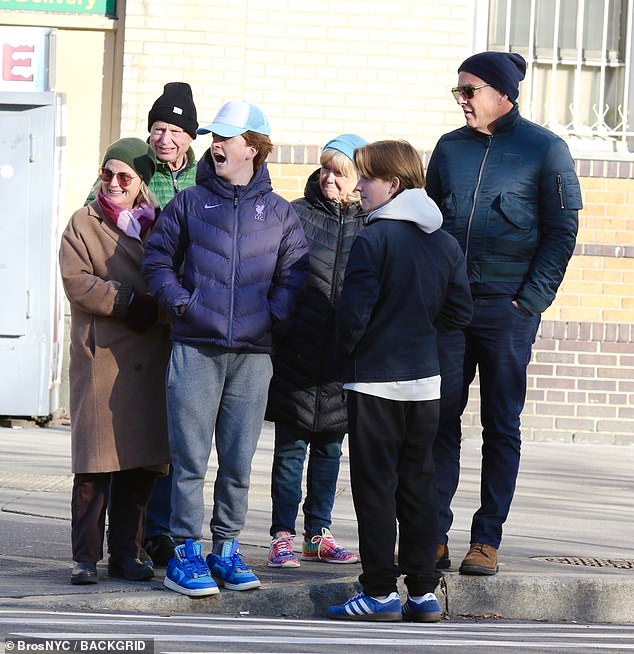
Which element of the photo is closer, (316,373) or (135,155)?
(135,155)

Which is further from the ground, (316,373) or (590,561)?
(316,373)

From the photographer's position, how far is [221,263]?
5375mm

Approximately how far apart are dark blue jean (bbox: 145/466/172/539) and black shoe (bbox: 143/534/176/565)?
0.06 ft

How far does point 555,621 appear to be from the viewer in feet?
19.0

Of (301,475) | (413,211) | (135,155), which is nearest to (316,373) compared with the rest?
(301,475)

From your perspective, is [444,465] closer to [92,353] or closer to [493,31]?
[92,353]

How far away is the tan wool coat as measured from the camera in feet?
18.2

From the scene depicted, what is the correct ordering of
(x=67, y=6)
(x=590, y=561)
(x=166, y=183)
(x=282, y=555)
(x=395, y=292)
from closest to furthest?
(x=395, y=292), (x=282, y=555), (x=166, y=183), (x=590, y=561), (x=67, y=6)

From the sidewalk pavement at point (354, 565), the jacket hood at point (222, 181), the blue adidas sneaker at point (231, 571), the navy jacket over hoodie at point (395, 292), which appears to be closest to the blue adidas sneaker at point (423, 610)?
the sidewalk pavement at point (354, 565)

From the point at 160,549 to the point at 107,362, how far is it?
87 centimetres

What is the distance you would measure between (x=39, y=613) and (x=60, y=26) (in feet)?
23.2

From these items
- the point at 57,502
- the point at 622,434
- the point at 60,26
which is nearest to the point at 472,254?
the point at 57,502

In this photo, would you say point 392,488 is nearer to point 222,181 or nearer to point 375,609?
point 375,609

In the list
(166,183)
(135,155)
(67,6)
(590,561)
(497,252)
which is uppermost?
(67,6)
